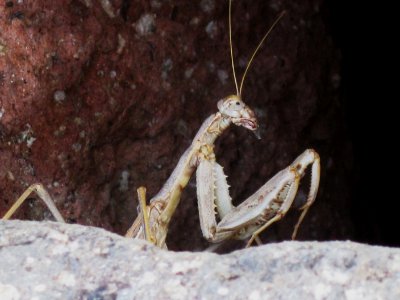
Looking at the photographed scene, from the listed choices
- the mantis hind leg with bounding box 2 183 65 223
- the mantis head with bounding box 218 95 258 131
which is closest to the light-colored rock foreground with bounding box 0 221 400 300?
the mantis hind leg with bounding box 2 183 65 223

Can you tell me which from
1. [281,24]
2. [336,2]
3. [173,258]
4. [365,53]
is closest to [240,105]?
[281,24]

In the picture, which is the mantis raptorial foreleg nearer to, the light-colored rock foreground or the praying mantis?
the praying mantis

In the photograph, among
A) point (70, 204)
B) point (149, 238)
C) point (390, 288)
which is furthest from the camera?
point (70, 204)

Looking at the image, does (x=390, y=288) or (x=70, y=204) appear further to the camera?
(x=70, y=204)

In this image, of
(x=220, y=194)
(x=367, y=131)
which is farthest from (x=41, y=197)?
(x=367, y=131)

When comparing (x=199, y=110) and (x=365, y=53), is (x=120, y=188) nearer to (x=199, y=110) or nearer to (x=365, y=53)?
(x=199, y=110)

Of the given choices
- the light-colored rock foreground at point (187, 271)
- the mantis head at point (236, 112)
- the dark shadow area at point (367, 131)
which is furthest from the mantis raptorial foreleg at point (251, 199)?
the dark shadow area at point (367, 131)
